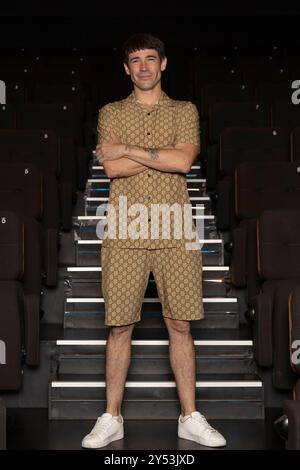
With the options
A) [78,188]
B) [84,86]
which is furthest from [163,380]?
[84,86]

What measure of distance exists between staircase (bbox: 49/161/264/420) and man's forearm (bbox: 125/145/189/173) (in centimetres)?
51

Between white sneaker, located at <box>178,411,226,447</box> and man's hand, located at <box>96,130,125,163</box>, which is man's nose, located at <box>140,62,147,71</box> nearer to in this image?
man's hand, located at <box>96,130,125,163</box>

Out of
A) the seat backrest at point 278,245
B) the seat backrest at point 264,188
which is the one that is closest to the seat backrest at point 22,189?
the seat backrest at point 264,188

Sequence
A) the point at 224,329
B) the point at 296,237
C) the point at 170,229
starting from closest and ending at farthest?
1. the point at 170,229
2. the point at 296,237
3. the point at 224,329

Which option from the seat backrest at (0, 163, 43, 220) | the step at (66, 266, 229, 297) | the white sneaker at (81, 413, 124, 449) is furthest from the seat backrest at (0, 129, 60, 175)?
the white sneaker at (81, 413, 124, 449)

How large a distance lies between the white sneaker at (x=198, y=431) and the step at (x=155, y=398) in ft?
0.55

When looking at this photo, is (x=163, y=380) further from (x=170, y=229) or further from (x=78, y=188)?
(x=78, y=188)

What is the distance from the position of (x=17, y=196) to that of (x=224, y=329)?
25.2 inches

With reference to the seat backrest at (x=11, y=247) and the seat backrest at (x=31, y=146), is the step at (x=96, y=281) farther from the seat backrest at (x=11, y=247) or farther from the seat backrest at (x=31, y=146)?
the seat backrest at (x=31, y=146)

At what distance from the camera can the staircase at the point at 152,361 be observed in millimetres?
2117

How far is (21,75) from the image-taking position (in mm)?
4137

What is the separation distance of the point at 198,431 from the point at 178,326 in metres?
0.21

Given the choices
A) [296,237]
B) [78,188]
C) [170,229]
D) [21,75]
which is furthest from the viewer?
[21,75]

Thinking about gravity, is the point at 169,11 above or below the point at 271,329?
above
